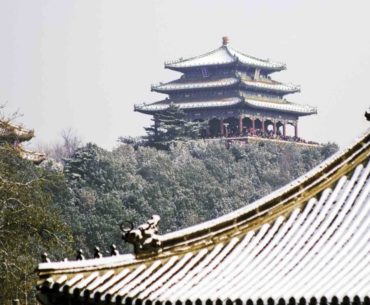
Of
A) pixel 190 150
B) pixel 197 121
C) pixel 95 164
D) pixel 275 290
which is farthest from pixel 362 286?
pixel 197 121

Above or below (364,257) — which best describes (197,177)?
above

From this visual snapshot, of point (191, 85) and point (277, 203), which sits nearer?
point (277, 203)

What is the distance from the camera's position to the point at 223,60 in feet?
426

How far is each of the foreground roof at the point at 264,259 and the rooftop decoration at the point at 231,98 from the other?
9883 cm

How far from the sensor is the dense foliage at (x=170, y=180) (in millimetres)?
81188

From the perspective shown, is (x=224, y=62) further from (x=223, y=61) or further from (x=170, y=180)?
(x=170, y=180)

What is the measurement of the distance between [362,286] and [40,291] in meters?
2.99

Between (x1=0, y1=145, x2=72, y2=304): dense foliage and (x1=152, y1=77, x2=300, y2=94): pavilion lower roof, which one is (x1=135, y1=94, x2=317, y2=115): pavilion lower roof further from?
(x1=0, y1=145, x2=72, y2=304): dense foliage

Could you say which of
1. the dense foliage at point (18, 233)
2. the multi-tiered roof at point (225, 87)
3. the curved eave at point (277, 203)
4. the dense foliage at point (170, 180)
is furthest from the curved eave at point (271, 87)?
the curved eave at point (277, 203)

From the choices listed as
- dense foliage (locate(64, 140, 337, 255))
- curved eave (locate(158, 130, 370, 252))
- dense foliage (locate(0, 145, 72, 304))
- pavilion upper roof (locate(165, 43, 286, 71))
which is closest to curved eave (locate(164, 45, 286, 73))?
pavilion upper roof (locate(165, 43, 286, 71))

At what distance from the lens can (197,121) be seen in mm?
118562

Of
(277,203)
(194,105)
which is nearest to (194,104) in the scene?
(194,105)

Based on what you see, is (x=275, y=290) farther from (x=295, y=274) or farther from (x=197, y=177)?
(x=197, y=177)

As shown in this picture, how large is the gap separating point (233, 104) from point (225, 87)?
13.6 ft
